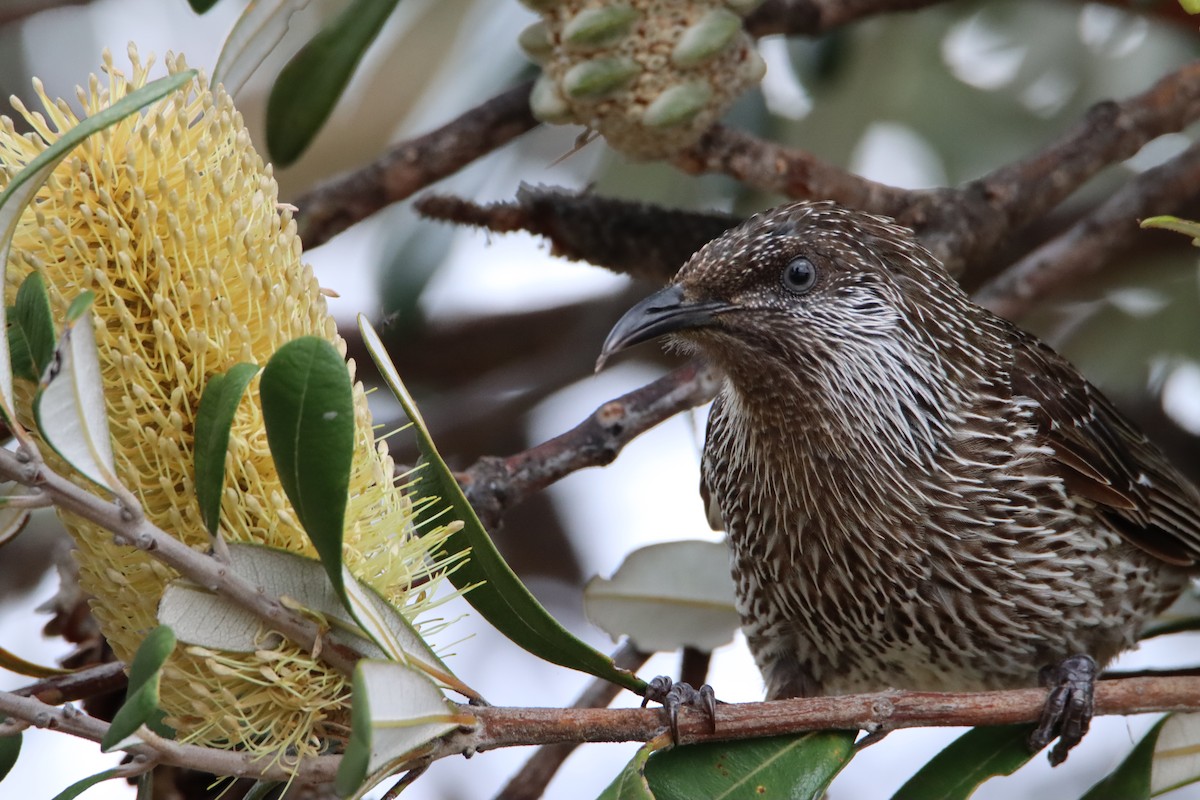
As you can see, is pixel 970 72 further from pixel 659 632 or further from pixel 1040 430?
pixel 659 632

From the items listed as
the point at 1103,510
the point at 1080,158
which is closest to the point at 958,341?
the point at 1103,510

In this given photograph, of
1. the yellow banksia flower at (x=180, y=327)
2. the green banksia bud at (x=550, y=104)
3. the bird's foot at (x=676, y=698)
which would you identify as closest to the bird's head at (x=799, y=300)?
the green banksia bud at (x=550, y=104)

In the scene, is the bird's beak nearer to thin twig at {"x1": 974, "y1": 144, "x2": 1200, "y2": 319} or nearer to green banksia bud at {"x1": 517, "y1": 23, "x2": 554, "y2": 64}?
green banksia bud at {"x1": 517, "y1": 23, "x2": 554, "y2": 64}

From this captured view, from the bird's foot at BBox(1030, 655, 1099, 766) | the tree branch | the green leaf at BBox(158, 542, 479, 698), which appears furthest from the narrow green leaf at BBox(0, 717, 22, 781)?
the tree branch

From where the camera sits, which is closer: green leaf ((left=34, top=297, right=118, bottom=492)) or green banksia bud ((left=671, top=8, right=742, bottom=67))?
green leaf ((left=34, top=297, right=118, bottom=492))

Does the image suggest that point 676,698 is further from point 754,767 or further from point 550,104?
point 550,104

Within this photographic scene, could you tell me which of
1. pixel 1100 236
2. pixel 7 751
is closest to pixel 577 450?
pixel 7 751

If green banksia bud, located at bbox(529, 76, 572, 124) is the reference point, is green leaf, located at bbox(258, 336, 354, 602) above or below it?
above
